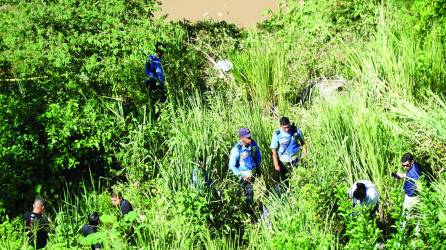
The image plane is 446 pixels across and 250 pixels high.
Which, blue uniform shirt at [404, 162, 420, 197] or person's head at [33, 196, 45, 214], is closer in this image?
blue uniform shirt at [404, 162, 420, 197]

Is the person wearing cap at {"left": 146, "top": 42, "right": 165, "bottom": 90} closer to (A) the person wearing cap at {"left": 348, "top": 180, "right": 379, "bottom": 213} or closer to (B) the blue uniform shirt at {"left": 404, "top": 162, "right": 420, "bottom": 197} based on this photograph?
(A) the person wearing cap at {"left": 348, "top": 180, "right": 379, "bottom": 213}

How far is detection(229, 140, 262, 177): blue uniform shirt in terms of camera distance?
7820 millimetres

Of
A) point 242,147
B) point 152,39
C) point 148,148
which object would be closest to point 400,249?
point 242,147

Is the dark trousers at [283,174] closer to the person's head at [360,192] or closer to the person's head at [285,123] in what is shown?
the person's head at [285,123]

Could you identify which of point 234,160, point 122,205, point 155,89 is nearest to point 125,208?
point 122,205

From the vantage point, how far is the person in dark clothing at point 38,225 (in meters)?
7.48

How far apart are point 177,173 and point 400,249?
120 inches

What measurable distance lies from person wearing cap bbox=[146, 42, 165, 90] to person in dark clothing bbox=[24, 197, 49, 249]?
3.02m

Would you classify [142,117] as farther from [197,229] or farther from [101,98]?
[197,229]

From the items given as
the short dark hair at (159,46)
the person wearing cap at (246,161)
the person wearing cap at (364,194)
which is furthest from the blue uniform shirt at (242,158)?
the short dark hair at (159,46)

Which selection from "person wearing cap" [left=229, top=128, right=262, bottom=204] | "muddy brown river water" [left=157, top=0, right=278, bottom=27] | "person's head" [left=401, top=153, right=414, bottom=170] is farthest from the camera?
"muddy brown river water" [left=157, top=0, right=278, bottom=27]

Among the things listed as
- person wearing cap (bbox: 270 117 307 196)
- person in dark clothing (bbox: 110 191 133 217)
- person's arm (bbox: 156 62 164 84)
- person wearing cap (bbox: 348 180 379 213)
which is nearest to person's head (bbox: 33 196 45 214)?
person in dark clothing (bbox: 110 191 133 217)

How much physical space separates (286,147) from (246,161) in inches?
→ 23.3

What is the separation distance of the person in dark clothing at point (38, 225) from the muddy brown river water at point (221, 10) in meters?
7.66
